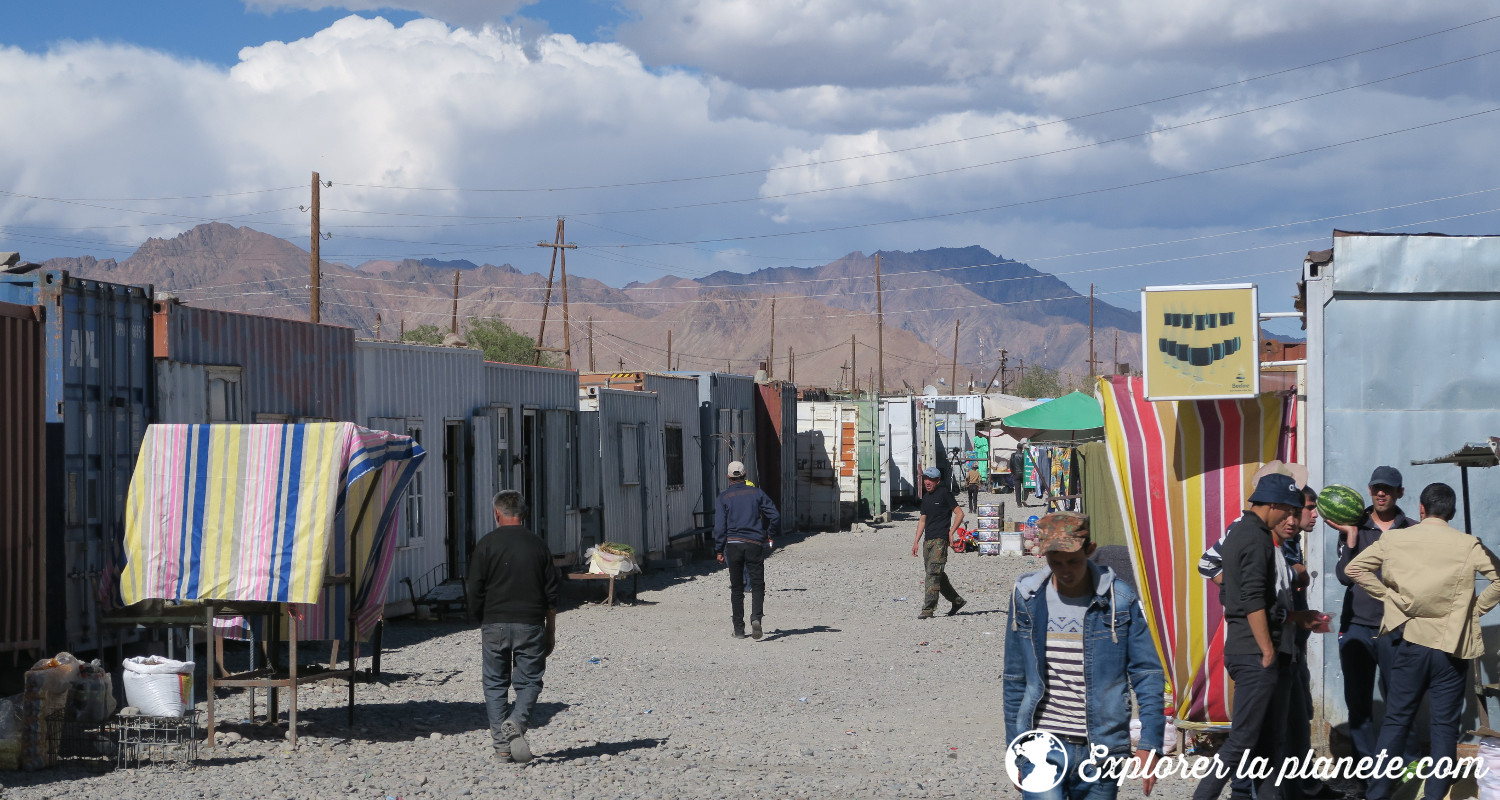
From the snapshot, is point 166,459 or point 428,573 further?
point 428,573

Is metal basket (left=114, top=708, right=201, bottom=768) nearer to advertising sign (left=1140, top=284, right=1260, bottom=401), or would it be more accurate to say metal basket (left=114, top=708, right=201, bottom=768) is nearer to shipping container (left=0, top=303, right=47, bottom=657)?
shipping container (left=0, top=303, right=47, bottom=657)

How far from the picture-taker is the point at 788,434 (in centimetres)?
2975

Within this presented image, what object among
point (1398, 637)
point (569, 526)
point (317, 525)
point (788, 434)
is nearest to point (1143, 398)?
point (1398, 637)

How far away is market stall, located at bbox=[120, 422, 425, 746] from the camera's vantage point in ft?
28.4

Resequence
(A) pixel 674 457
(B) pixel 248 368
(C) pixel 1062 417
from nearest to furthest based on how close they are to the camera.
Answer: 1. (B) pixel 248 368
2. (C) pixel 1062 417
3. (A) pixel 674 457

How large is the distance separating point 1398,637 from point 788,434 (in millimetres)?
22753

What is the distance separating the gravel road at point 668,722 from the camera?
308 inches

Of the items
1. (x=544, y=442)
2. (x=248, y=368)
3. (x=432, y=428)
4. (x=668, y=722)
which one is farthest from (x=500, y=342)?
(x=668, y=722)

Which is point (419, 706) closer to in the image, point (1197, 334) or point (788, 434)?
point (1197, 334)

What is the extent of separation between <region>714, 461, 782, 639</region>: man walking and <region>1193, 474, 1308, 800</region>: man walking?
7917 mm

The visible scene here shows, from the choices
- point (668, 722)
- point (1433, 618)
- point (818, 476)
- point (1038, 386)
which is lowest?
point (668, 722)

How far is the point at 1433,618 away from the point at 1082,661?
2.93 m

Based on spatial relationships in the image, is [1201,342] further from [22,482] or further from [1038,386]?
[1038,386]

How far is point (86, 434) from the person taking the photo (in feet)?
34.3
